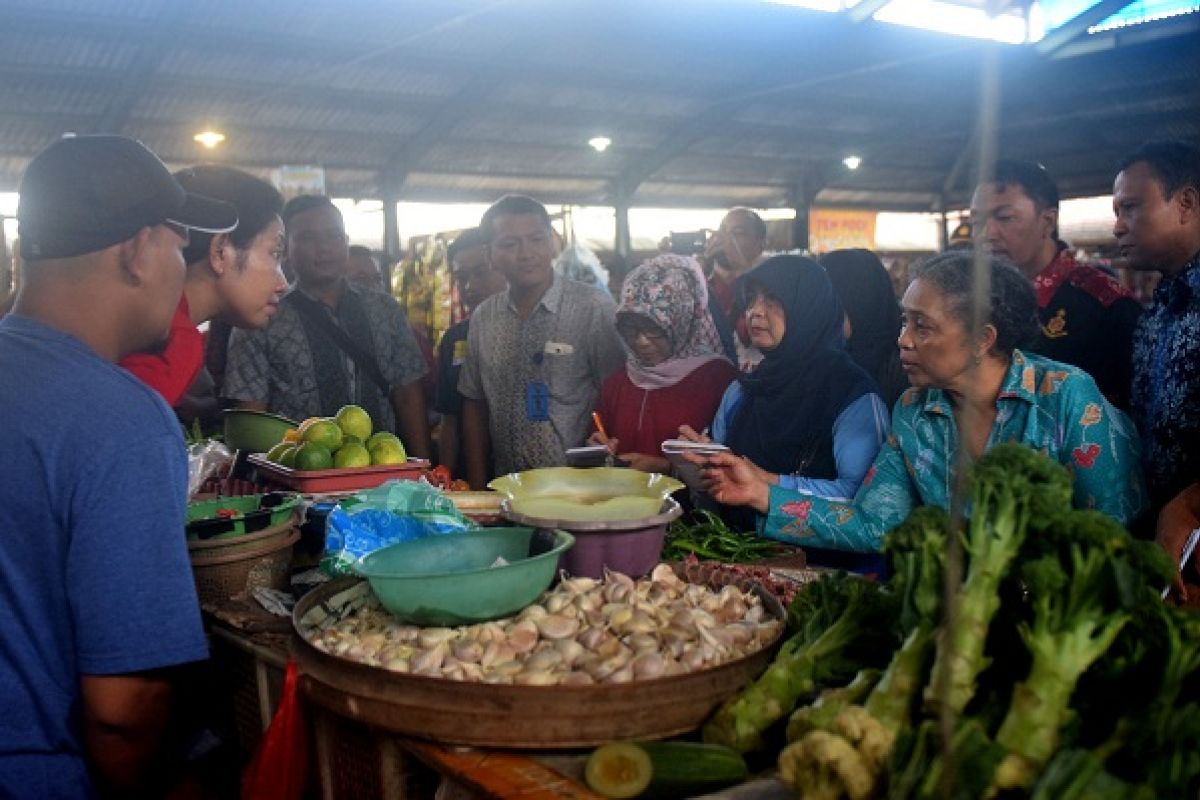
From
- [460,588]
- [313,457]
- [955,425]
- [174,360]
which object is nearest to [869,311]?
[955,425]

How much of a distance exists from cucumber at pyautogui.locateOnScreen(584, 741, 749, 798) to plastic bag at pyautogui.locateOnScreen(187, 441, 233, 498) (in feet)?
6.06

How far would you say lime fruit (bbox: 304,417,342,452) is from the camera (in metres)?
3.02

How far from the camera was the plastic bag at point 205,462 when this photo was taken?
288 centimetres

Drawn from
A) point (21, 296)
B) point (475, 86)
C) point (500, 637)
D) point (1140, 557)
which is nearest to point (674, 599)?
point (500, 637)

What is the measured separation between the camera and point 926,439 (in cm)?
255

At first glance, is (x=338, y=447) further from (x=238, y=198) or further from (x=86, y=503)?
(x=86, y=503)

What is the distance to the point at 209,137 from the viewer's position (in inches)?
388

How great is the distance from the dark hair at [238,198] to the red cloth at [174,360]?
0.50ft

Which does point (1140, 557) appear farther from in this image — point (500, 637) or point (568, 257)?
point (568, 257)

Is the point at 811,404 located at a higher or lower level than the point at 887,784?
higher

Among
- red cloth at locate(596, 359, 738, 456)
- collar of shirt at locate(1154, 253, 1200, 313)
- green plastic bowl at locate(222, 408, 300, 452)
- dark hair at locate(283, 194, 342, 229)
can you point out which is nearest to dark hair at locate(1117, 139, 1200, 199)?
collar of shirt at locate(1154, 253, 1200, 313)

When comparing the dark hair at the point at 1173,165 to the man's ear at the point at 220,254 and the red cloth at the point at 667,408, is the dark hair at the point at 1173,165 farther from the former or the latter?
the man's ear at the point at 220,254

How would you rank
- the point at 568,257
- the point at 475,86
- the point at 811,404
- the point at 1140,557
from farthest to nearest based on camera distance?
the point at 475,86 < the point at 568,257 < the point at 811,404 < the point at 1140,557

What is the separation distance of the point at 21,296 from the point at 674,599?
1267 millimetres
